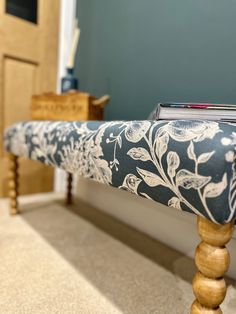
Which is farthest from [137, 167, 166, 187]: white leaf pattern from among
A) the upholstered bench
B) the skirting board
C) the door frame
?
the door frame

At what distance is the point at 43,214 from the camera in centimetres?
119

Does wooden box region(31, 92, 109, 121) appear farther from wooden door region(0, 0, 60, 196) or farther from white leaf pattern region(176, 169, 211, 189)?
white leaf pattern region(176, 169, 211, 189)

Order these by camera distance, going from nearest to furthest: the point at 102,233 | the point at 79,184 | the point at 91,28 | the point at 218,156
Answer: the point at 218,156 → the point at 102,233 → the point at 91,28 → the point at 79,184

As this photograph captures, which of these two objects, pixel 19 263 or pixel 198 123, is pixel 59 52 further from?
pixel 198 123

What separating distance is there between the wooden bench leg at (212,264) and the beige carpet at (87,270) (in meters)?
0.27

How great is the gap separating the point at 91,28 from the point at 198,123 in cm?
122

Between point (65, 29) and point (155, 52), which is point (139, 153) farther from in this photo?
point (65, 29)

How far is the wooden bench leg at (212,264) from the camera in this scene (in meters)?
0.35

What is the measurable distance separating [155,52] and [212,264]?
34.7 inches

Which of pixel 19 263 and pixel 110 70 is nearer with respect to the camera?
pixel 19 263

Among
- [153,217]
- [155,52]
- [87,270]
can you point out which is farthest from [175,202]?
[155,52]

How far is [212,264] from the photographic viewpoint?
13.6 inches

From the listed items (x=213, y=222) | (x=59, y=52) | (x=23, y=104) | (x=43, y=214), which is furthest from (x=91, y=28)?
(x=213, y=222)

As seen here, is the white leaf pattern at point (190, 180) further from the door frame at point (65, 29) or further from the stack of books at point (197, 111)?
the door frame at point (65, 29)
